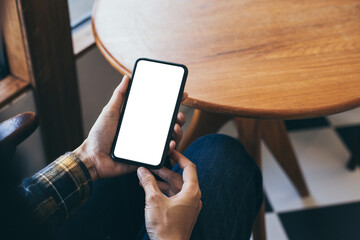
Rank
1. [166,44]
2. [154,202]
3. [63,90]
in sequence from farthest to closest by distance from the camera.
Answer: [63,90], [166,44], [154,202]

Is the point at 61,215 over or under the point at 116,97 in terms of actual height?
under

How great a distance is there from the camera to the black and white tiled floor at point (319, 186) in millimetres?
1212

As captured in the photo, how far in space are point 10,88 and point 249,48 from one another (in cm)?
58

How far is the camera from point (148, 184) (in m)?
0.60

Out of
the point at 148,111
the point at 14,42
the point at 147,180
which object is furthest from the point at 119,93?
the point at 14,42

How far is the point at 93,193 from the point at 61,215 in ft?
0.31

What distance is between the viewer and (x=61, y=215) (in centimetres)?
64

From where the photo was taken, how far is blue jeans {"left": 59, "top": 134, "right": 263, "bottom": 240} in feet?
2.25

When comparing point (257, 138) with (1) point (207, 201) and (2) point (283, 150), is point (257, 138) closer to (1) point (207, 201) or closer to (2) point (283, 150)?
(2) point (283, 150)

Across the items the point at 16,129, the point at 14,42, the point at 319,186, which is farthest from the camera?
the point at 319,186

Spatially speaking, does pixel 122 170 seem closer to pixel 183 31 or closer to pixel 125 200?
pixel 125 200

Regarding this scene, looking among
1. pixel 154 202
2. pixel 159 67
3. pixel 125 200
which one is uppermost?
pixel 159 67

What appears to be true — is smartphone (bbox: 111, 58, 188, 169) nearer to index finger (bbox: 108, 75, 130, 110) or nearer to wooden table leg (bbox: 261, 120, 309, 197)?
index finger (bbox: 108, 75, 130, 110)

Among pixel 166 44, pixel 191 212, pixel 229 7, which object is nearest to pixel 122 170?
pixel 191 212
